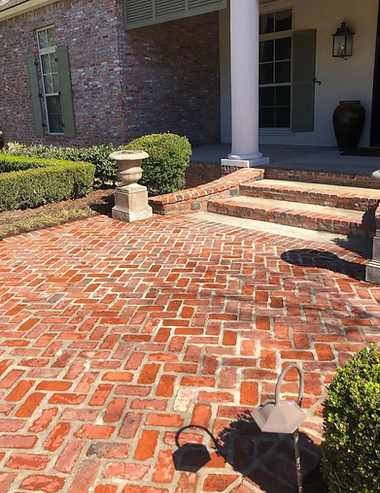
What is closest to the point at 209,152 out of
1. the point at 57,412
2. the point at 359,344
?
the point at 359,344

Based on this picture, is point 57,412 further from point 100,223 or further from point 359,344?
point 100,223

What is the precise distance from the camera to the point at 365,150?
8875 mm

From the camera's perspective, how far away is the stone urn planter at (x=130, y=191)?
6.23 metres

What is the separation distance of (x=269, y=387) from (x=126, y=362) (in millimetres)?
954

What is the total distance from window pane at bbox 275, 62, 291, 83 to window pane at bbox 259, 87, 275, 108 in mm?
298

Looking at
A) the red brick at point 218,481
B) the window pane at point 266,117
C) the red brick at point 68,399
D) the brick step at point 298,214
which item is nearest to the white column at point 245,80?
the brick step at point 298,214

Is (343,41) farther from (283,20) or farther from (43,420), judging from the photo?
(43,420)

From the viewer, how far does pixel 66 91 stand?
11578mm

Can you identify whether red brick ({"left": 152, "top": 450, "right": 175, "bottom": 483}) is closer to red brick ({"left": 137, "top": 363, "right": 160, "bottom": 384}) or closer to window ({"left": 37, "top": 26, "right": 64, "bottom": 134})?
red brick ({"left": 137, "top": 363, "right": 160, "bottom": 384})

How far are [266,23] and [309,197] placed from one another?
20.3 feet

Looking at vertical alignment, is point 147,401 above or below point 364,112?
below

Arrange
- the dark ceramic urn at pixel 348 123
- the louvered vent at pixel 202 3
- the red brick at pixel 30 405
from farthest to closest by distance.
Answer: the dark ceramic urn at pixel 348 123 < the louvered vent at pixel 202 3 < the red brick at pixel 30 405

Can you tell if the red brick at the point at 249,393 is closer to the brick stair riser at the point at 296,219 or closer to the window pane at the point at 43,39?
the brick stair riser at the point at 296,219

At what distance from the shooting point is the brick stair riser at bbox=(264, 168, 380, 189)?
6.44 m
